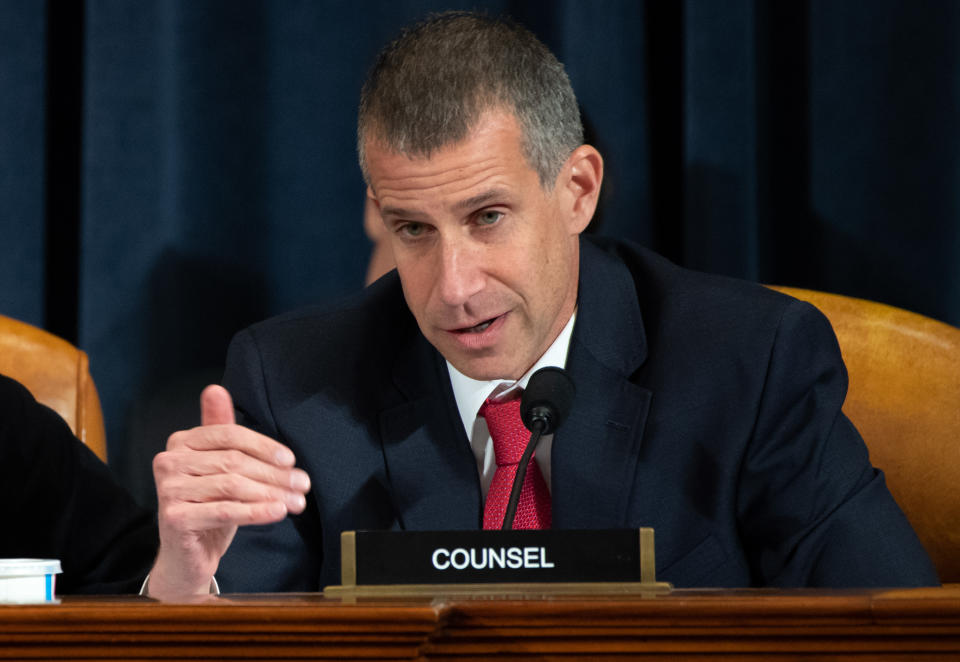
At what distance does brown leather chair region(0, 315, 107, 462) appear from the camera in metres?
1.64

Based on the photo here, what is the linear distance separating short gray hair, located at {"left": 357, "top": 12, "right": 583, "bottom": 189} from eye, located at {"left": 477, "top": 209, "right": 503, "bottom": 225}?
7cm

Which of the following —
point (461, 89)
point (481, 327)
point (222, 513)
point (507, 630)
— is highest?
point (461, 89)

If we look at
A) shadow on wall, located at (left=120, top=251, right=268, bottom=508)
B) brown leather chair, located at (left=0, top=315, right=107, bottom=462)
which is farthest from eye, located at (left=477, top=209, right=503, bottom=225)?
shadow on wall, located at (left=120, top=251, right=268, bottom=508)

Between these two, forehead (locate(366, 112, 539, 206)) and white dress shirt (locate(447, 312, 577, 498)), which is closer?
forehead (locate(366, 112, 539, 206))

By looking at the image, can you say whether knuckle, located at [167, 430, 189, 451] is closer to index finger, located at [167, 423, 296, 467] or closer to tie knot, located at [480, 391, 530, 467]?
index finger, located at [167, 423, 296, 467]

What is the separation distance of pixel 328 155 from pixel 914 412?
1075 mm

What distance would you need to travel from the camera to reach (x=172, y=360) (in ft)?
6.38

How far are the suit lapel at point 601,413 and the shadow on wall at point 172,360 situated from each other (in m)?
0.84

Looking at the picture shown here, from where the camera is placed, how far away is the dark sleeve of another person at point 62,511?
1.45m

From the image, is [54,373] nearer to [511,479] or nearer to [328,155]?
[328,155]

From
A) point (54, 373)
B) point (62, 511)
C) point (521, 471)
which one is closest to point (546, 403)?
point (521, 471)

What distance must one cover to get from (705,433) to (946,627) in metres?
0.61

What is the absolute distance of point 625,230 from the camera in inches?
73.5

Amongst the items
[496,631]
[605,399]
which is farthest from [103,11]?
[496,631]
